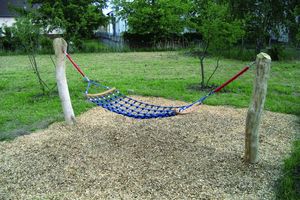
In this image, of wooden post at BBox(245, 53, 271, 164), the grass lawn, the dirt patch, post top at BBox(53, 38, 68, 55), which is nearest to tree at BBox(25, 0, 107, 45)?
the grass lawn

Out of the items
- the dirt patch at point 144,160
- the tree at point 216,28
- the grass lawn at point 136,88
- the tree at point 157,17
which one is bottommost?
the dirt patch at point 144,160

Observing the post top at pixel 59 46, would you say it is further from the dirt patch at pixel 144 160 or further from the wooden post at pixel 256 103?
the wooden post at pixel 256 103

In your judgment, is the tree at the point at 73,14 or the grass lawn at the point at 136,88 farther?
the tree at the point at 73,14

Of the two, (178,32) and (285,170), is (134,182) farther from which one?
(178,32)

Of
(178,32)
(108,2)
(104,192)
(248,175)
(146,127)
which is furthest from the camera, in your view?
(108,2)

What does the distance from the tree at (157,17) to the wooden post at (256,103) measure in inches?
568

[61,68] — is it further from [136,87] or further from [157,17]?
[157,17]

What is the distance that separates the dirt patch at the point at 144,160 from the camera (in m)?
3.05

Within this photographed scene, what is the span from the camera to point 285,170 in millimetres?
3422

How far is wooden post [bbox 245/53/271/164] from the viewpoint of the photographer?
10.6 feet

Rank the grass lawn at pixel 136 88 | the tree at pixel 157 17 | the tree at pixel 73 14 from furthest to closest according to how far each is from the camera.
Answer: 1. the tree at pixel 157 17
2. the tree at pixel 73 14
3. the grass lawn at pixel 136 88

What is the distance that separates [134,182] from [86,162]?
740mm

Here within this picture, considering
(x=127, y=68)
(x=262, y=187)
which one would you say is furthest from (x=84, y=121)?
(x=127, y=68)

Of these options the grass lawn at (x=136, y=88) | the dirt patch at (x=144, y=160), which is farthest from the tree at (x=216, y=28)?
the dirt patch at (x=144, y=160)
